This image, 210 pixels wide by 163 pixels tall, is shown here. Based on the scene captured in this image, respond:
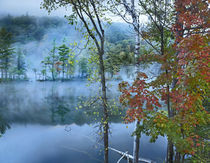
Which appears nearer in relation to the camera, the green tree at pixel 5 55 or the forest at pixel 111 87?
the forest at pixel 111 87

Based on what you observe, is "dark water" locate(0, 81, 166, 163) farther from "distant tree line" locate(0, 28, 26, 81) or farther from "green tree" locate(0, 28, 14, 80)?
"green tree" locate(0, 28, 14, 80)

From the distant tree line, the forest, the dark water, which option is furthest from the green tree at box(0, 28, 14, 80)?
the dark water

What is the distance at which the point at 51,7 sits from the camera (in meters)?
3.51

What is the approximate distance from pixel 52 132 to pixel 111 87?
8610 mm

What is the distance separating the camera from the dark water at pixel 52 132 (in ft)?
23.1

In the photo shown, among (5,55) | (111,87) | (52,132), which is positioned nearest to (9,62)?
(5,55)

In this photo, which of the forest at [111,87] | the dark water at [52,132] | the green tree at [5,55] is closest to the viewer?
the forest at [111,87]

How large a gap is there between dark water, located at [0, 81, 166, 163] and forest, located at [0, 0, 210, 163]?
0.06 meters

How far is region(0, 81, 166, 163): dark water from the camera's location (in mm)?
7027

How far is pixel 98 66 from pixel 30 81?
18.9 metres

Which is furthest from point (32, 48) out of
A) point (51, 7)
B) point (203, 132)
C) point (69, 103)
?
point (203, 132)

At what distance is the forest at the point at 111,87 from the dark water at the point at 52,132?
61 millimetres

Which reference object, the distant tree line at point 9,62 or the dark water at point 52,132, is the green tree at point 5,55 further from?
the dark water at point 52,132

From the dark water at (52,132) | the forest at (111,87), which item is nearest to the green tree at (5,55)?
the forest at (111,87)
